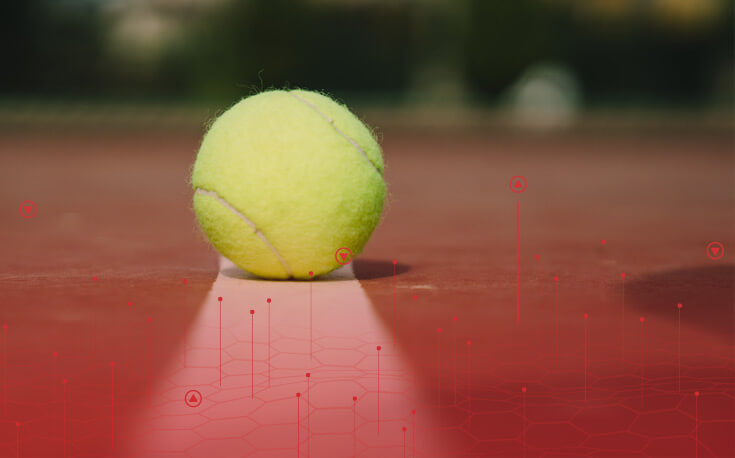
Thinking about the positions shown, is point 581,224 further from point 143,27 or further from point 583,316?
point 143,27

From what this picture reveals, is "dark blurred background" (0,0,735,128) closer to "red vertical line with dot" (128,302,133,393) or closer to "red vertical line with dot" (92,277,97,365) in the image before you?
"red vertical line with dot" (92,277,97,365)

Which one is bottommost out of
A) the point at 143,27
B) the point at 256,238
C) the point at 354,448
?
the point at 354,448

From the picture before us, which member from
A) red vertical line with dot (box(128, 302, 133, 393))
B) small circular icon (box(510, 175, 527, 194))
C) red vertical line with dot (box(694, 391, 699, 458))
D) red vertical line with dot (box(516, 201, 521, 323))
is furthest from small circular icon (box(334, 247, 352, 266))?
small circular icon (box(510, 175, 527, 194))

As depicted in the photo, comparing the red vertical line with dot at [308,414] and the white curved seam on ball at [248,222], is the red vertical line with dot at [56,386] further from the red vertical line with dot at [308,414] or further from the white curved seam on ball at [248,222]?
the white curved seam on ball at [248,222]

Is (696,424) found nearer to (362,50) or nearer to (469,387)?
(469,387)

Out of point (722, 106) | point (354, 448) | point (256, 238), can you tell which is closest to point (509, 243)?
point (256, 238)
